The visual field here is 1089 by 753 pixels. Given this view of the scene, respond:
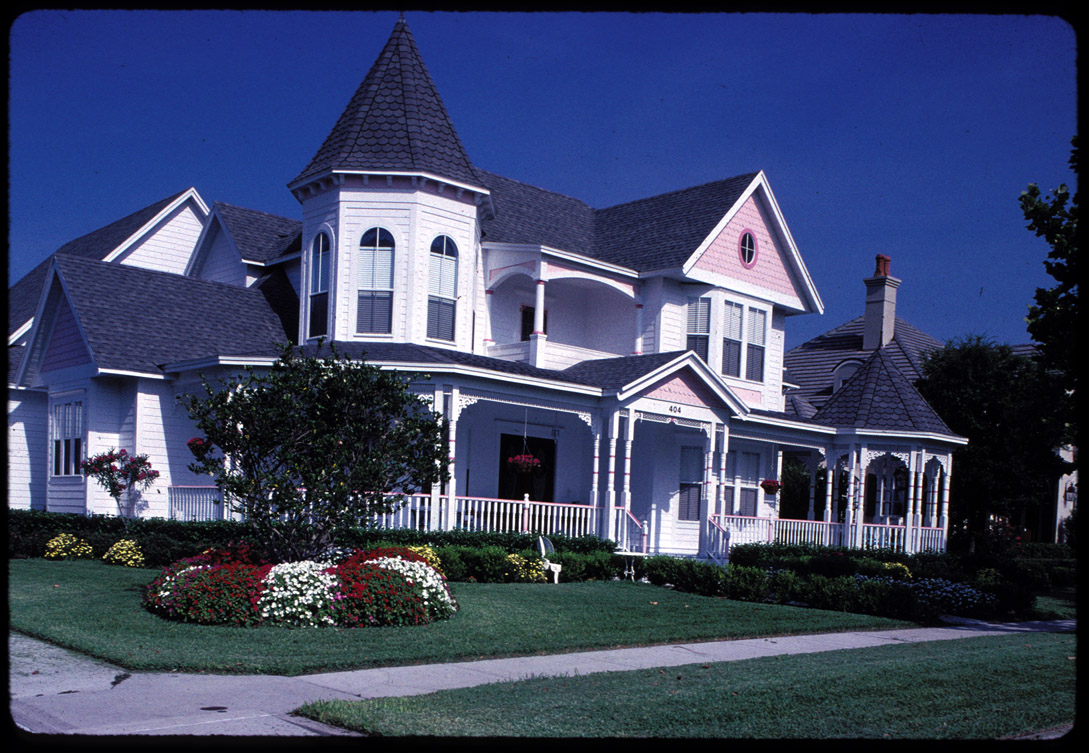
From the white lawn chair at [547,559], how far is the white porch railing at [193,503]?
6390 mm

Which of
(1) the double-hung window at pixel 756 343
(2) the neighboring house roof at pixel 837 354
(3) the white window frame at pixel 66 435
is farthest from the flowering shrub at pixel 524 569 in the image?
(2) the neighboring house roof at pixel 837 354

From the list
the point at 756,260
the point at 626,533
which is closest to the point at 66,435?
the point at 626,533

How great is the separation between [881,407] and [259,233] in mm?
17691

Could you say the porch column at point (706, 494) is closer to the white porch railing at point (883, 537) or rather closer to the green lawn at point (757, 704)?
the white porch railing at point (883, 537)

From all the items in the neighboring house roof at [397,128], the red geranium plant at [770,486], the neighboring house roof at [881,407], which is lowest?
the red geranium plant at [770,486]

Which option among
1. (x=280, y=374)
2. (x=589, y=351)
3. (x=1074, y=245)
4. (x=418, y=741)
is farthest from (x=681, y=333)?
(x=418, y=741)

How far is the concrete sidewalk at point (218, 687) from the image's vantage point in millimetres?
7273

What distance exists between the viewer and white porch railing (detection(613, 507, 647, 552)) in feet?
74.2

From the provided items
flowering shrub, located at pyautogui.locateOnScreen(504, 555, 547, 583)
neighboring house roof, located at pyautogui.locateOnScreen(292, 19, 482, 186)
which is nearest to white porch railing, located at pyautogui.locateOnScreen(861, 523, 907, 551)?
flowering shrub, located at pyautogui.locateOnScreen(504, 555, 547, 583)

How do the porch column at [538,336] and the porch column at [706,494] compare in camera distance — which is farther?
the porch column at [706,494]

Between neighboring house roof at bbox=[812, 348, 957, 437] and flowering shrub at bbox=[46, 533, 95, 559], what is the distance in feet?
61.3

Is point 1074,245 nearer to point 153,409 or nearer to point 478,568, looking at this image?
point 478,568

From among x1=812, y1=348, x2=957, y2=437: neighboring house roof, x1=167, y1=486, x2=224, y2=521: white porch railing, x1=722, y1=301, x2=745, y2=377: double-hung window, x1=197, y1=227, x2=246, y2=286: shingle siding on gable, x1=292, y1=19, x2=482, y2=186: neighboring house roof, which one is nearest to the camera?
x1=167, y1=486, x2=224, y2=521: white porch railing

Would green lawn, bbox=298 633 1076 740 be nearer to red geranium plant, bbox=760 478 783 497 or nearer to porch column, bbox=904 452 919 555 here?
red geranium plant, bbox=760 478 783 497
